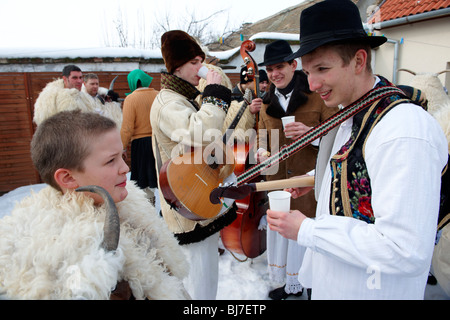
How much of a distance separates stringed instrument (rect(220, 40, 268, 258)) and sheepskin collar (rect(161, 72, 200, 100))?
0.87m

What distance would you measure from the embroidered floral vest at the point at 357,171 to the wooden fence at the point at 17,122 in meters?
6.69

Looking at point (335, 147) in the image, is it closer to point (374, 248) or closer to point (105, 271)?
point (374, 248)

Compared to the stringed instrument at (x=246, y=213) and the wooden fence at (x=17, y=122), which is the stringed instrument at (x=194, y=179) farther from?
the wooden fence at (x=17, y=122)

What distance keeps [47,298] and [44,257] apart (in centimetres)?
11

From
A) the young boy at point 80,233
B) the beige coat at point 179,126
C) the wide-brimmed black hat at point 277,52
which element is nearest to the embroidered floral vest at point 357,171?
the young boy at point 80,233

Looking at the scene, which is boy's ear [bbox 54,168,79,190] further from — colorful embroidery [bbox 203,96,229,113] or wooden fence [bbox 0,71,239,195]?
wooden fence [bbox 0,71,239,195]

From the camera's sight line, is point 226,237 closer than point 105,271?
→ No

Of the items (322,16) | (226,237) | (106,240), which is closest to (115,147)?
(106,240)

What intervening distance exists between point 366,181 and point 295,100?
174cm

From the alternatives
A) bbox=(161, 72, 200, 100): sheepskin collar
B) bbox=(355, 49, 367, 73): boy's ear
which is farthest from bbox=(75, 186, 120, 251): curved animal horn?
bbox=(161, 72, 200, 100): sheepskin collar

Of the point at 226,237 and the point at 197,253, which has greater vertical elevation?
the point at 197,253

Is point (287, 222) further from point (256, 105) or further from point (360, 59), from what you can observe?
point (256, 105)

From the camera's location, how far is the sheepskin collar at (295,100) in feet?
8.84

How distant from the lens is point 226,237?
2.93 metres
